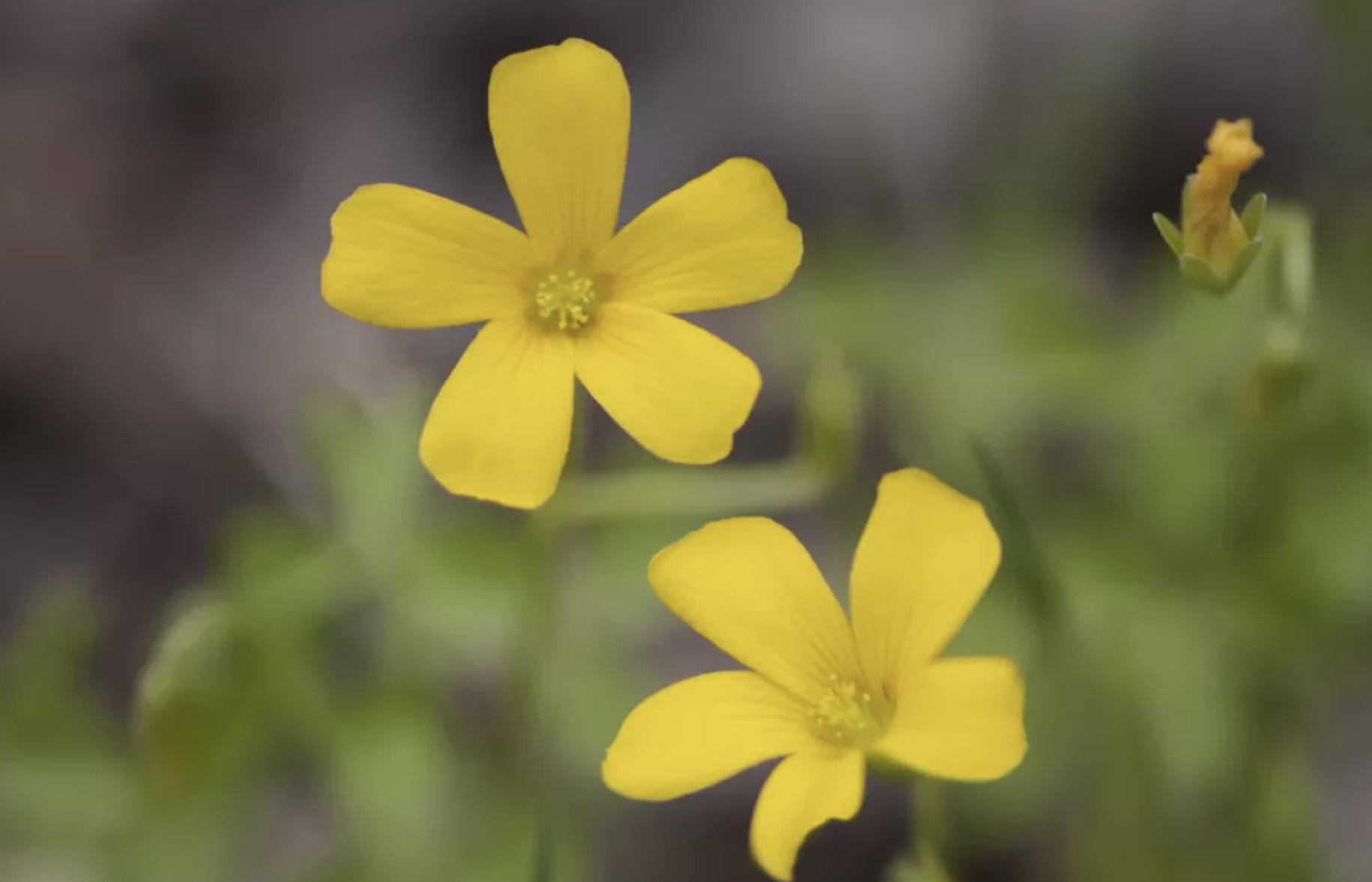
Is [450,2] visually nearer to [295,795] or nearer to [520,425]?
[295,795]

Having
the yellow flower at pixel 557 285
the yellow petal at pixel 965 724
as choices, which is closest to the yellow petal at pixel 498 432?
the yellow flower at pixel 557 285

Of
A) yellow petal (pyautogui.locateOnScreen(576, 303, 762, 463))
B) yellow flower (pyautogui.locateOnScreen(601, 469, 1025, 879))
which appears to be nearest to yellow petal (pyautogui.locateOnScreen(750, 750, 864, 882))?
yellow flower (pyautogui.locateOnScreen(601, 469, 1025, 879))

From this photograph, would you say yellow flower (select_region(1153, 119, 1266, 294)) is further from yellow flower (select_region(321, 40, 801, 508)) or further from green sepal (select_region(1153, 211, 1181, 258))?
yellow flower (select_region(321, 40, 801, 508))

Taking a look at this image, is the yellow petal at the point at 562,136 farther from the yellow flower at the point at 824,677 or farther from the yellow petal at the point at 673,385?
the yellow flower at the point at 824,677

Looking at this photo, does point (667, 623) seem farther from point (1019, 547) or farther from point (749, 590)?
point (749, 590)

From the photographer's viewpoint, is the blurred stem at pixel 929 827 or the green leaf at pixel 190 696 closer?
the blurred stem at pixel 929 827
